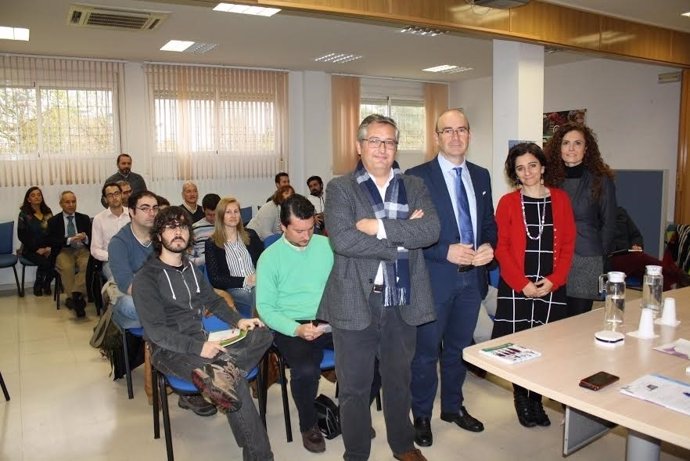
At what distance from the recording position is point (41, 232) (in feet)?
20.7

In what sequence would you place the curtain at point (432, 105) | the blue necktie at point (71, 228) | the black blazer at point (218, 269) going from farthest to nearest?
the curtain at point (432, 105), the blue necktie at point (71, 228), the black blazer at point (218, 269)

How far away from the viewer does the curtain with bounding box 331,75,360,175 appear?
870 centimetres

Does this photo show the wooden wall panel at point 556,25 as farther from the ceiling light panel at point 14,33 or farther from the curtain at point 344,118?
the ceiling light panel at point 14,33

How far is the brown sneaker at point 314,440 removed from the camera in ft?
9.08

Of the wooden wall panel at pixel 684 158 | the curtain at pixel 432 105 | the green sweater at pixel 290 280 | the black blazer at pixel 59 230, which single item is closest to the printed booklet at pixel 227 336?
the green sweater at pixel 290 280

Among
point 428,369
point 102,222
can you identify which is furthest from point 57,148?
point 428,369

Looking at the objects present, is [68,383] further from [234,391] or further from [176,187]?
[176,187]

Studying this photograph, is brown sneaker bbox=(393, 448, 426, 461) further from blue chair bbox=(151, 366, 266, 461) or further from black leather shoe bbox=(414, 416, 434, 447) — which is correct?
blue chair bbox=(151, 366, 266, 461)

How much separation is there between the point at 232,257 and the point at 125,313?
0.81m

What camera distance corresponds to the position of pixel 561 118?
845 centimetres

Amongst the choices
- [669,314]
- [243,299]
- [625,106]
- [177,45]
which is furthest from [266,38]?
[669,314]

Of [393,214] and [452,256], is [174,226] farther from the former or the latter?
[452,256]

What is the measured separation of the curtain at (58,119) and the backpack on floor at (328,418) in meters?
5.51

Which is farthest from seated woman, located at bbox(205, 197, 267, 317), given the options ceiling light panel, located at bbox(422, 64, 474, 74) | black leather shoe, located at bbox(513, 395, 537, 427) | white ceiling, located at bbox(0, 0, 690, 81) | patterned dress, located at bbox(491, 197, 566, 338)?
ceiling light panel, located at bbox(422, 64, 474, 74)
